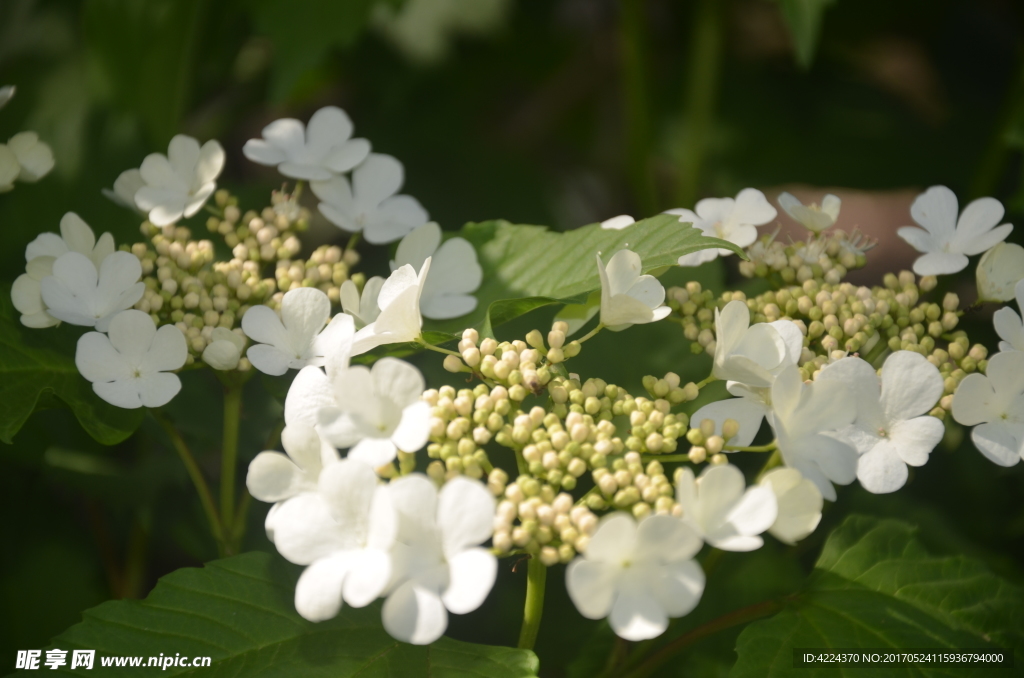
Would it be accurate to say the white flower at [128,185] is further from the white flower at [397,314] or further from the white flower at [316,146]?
the white flower at [397,314]

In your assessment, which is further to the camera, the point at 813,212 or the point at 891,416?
the point at 813,212

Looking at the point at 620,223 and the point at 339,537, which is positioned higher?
the point at 620,223

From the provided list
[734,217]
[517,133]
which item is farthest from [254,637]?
[517,133]

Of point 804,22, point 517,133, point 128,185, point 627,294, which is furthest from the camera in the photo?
point 517,133

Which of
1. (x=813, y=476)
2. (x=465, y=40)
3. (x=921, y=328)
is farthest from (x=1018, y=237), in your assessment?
(x=465, y=40)

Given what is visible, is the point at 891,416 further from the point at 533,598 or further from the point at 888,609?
the point at 533,598

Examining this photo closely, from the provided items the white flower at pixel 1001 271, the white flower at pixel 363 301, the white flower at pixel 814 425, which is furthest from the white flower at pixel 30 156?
the white flower at pixel 1001 271
